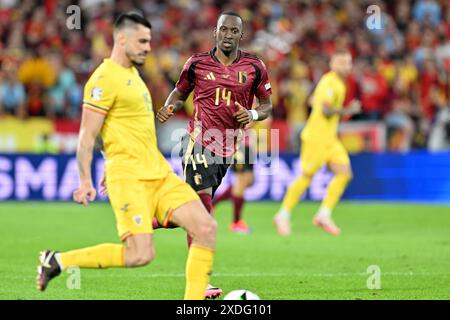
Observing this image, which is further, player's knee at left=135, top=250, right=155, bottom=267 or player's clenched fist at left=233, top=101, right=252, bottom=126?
player's clenched fist at left=233, top=101, right=252, bottom=126

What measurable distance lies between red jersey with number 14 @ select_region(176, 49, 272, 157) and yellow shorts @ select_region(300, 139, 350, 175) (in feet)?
17.9

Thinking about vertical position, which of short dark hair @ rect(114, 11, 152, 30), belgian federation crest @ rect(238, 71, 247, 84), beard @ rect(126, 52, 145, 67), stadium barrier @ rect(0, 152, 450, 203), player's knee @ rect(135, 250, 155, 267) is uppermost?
short dark hair @ rect(114, 11, 152, 30)

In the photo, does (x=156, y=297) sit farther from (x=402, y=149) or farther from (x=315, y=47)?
(x=315, y=47)

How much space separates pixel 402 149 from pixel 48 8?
8832 mm

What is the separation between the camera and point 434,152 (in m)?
21.4

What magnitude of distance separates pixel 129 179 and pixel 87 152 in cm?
38

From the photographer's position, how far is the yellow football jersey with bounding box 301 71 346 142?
51.4 feet

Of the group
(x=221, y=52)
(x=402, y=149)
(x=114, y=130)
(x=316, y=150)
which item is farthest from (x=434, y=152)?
(x=114, y=130)

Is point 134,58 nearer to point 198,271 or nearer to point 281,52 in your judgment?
point 198,271

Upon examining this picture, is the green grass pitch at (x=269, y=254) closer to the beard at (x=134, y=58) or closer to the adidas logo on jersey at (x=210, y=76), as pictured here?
the adidas logo on jersey at (x=210, y=76)

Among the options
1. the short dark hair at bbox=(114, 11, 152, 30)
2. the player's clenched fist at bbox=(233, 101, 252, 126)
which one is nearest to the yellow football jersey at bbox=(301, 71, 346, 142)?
the player's clenched fist at bbox=(233, 101, 252, 126)

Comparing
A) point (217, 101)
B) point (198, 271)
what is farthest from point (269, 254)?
point (198, 271)

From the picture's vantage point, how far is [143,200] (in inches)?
313

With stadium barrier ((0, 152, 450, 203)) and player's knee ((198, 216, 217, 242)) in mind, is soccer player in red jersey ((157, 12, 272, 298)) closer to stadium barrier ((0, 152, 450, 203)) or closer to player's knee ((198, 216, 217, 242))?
player's knee ((198, 216, 217, 242))
